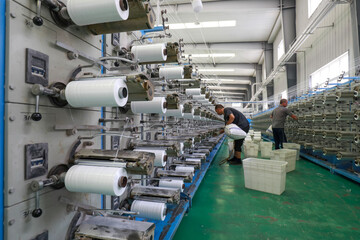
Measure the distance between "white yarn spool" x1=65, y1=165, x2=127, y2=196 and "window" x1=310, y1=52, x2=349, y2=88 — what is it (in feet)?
13.1

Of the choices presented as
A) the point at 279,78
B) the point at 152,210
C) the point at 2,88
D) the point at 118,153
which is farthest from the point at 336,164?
the point at 279,78

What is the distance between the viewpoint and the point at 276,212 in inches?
80.1

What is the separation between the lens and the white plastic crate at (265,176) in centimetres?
248

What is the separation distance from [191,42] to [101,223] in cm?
857

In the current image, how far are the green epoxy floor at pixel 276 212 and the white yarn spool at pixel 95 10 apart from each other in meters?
1.53

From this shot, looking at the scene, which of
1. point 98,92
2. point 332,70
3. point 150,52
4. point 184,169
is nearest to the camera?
point 98,92

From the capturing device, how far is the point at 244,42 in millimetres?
9188

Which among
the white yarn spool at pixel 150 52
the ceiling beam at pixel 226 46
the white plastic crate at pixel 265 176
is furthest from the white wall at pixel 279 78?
the white yarn spool at pixel 150 52

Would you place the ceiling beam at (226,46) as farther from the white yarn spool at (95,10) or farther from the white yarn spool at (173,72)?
the white yarn spool at (95,10)

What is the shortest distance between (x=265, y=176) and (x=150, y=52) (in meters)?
2.00

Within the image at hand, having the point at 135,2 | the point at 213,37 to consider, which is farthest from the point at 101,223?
the point at 213,37

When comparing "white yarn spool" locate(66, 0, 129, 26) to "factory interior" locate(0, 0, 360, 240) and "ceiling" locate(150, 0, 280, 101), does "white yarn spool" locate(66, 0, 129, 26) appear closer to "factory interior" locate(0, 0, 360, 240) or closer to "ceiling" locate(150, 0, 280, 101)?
"factory interior" locate(0, 0, 360, 240)

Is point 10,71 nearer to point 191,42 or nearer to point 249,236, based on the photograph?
point 249,236

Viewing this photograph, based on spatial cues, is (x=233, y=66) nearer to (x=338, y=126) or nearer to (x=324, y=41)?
(x=324, y=41)
